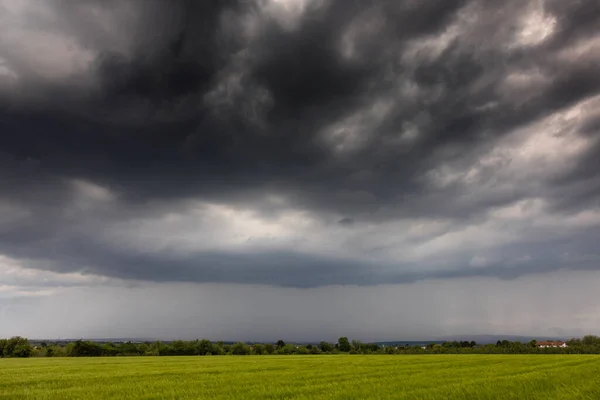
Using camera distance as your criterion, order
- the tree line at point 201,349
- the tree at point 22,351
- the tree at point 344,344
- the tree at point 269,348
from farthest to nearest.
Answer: the tree at point 344,344 → the tree at point 269,348 → the tree at point 22,351 → the tree line at point 201,349

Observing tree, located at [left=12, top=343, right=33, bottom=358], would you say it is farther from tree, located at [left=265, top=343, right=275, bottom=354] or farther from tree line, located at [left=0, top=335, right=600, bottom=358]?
tree, located at [left=265, top=343, right=275, bottom=354]

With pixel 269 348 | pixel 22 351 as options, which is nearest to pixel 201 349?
pixel 269 348

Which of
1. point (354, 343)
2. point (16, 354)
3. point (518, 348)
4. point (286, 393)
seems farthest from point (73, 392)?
point (354, 343)

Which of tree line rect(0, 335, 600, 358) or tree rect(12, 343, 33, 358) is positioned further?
tree rect(12, 343, 33, 358)

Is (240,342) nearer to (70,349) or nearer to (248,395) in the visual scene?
(70,349)

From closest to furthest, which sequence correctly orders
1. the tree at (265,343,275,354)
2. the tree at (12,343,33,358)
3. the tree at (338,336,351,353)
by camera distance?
the tree at (12,343,33,358), the tree at (265,343,275,354), the tree at (338,336,351,353)

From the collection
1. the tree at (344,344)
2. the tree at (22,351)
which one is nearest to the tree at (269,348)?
the tree at (344,344)

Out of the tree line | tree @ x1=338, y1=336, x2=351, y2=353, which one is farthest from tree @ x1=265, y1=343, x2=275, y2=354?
tree @ x1=338, y1=336, x2=351, y2=353

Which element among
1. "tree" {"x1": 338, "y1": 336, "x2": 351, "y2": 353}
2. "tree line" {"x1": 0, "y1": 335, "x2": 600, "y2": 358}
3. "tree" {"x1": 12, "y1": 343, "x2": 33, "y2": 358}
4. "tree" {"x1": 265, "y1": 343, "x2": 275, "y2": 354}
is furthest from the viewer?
"tree" {"x1": 338, "y1": 336, "x2": 351, "y2": 353}

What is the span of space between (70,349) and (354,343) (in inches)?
4263

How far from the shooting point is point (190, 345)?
12888cm

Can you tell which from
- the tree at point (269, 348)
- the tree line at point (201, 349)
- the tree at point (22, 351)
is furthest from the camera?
the tree at point (269, 348)

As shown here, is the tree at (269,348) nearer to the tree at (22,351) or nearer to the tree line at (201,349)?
the tree line at (201,349)

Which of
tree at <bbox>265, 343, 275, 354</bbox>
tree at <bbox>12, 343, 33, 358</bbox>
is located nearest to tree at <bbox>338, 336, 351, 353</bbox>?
tree at <bbox>265, 343, 275, 354</bbox>
